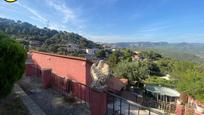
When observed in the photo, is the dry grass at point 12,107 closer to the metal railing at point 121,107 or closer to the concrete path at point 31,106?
the concrete path at point 31,106

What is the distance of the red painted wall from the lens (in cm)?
866

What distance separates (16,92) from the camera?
6770 mm

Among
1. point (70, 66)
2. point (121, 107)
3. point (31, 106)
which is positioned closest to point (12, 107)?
point (31, 106)

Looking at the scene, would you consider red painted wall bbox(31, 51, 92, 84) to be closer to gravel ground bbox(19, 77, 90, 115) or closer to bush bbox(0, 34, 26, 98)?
gravel ground bbox(19, 77, 90, 115)

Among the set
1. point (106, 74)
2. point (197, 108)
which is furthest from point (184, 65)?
point (106, 74)

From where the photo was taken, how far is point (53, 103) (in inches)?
259

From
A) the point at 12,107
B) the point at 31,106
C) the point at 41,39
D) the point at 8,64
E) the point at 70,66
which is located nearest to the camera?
the point at 8,64

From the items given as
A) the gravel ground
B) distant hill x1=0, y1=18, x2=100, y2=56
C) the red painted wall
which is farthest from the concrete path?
distant hill x1=0, y1=18, x2=100, y2=56

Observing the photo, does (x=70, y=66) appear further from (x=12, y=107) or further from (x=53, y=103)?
(x=12, y=107)

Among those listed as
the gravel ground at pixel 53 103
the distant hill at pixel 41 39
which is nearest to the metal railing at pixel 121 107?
the gravel ground at pixel 53 103

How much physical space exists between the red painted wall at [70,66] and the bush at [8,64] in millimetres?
3749

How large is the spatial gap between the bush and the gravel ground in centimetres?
160

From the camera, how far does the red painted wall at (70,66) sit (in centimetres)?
866

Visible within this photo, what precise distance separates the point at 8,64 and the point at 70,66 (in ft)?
15.6
